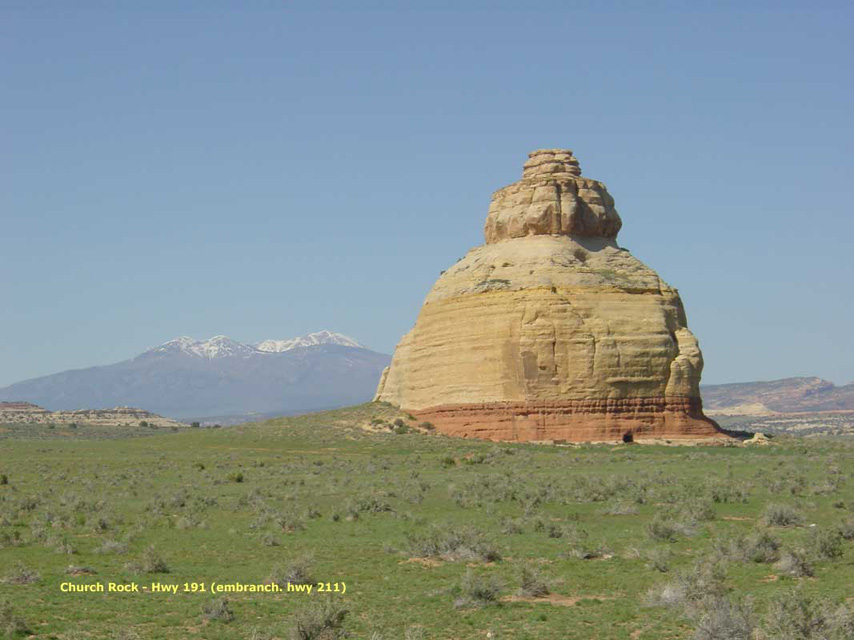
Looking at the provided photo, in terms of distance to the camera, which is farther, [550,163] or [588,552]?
[550,163]

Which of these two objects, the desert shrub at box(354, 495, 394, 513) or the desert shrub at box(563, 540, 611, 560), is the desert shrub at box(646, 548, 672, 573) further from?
the desert shrub at box(354, 495, 394, 513)

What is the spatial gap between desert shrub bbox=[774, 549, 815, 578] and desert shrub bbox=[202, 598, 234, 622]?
9.77 metres

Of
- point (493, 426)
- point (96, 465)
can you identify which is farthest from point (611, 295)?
point (96, 465)

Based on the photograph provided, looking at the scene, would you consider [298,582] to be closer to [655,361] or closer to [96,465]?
[96,465]

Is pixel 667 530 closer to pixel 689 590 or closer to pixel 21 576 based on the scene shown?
pixel 689 590

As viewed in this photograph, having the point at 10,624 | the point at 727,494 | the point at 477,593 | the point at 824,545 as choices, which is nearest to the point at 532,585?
the point at 477,593

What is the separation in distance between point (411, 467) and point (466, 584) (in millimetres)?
26735

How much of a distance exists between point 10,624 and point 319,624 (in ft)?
15.1

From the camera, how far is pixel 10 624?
15016 mm

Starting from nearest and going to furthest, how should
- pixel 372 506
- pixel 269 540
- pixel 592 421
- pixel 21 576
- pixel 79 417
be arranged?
pixel 21 576 < pixel 269 540 < pixel 372 506 < pixel 592 421 < pixel 79 417

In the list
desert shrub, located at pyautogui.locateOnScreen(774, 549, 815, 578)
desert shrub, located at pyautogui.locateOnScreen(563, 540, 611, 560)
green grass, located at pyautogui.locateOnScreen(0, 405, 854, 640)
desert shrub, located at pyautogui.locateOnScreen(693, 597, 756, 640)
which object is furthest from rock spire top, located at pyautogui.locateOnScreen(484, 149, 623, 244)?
desert shrub, located at pyautogui.locateOnScreen(693, 597, 756, 640)

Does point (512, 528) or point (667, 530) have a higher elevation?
point (667, 530)

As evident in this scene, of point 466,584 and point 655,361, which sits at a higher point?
point 655,361

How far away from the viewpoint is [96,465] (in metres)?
47.9
